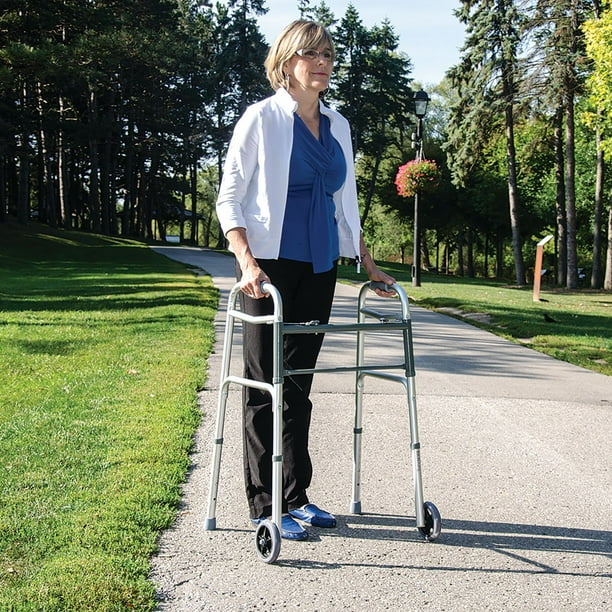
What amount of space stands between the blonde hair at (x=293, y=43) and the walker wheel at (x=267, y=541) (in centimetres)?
190

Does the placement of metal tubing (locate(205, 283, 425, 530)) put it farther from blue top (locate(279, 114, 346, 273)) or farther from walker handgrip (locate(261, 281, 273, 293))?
blue top (locate(279, 114, 346, 273))

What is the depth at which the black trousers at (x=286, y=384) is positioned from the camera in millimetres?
3605

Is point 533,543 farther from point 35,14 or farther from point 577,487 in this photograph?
point 35,14

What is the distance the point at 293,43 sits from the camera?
3506 millimetres

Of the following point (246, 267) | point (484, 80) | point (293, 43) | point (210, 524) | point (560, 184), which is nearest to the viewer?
point (246, 267)

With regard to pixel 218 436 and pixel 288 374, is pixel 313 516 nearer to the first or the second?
pixel 218 436

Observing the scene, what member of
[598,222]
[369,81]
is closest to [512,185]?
[598,222]

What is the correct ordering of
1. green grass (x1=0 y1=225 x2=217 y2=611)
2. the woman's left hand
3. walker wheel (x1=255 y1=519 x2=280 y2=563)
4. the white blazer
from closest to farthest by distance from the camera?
green grass (x1=0 y1=225 x2=217 y2=611), walker wheel (x1=255 y1=519 x2=280 y2=563), the white blazer, the woman's left hand

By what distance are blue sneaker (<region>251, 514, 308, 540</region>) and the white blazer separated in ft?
3.87

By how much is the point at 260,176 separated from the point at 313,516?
1549 mm

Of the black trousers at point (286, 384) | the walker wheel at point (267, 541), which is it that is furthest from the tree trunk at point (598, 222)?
the walker wheel at point (267, 541)

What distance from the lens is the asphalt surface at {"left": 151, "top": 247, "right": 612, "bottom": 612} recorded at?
3010 mm

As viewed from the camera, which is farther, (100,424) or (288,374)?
(100,424)

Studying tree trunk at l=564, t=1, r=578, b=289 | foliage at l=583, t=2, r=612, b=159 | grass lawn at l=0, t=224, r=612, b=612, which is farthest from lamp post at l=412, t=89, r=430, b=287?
tree trunk at l=564, t=1, r=578, b=289
